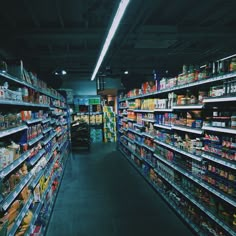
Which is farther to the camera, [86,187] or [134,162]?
[134,162]

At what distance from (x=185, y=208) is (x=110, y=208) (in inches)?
58.2

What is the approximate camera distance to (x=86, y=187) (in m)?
5.90

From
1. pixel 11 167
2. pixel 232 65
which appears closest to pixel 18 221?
pixel 11 167

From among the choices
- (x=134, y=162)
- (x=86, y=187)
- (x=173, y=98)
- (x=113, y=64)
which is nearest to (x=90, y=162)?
(x=134, y=162)

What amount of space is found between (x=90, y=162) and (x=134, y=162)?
5.78 ft

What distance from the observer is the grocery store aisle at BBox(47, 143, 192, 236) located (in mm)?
3842

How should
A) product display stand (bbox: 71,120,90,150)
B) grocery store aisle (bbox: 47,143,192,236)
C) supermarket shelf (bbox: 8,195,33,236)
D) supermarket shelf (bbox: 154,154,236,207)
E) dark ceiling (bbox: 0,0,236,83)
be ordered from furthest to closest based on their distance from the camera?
product display stand (bbox: 71,120,90,150) → grocery store aisle (bbox: 47,143,192,236) → dark ceiling (bbox: 0,0,236,83) → supermarket shelf (bbox: 154,154,236,207) → supermarket shelf (bbox: 8,195,33,236)

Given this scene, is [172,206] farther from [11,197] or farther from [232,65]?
[11,197]

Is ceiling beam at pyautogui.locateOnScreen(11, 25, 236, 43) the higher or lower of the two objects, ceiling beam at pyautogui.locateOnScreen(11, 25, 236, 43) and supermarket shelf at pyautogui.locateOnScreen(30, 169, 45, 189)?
the higher

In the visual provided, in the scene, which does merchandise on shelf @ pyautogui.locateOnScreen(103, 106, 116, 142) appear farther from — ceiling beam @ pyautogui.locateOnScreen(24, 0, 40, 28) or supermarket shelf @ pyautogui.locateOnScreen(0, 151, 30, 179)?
supermarket shelf @ pyautogui.locateOnScreen(0, 151, 30, 179)

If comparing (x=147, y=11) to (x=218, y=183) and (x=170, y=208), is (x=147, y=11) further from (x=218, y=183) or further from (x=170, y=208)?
(x=170, y=208)

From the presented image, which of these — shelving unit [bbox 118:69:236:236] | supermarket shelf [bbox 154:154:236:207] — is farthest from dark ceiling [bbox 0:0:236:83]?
supermarket shelf [bbox 154:154:236:207]

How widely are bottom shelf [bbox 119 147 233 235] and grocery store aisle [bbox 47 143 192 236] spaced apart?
14cm

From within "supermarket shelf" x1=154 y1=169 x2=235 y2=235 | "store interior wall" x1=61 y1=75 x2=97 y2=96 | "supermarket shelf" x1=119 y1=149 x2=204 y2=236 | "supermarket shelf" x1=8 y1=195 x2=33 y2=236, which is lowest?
"supermarket shelf" x1=119 y1=149 x2=204 y2=236
